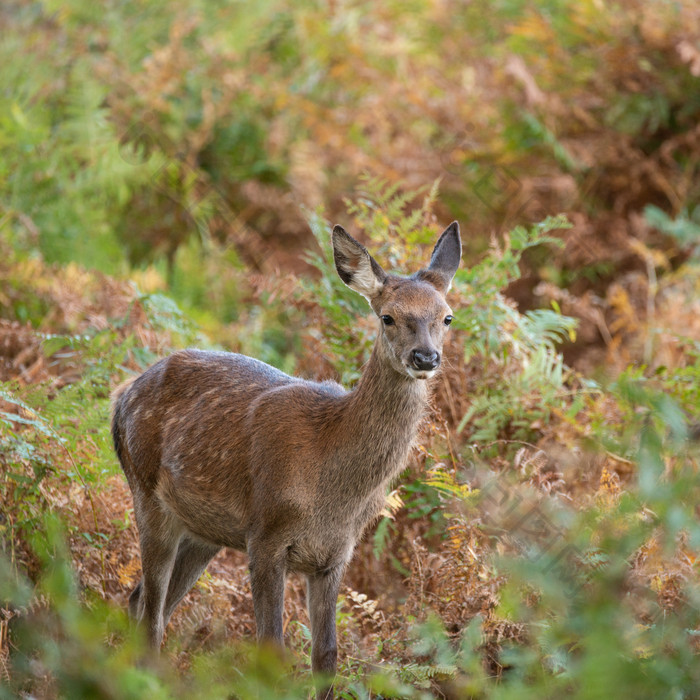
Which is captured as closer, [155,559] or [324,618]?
[324,618]

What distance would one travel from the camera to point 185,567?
5152mm

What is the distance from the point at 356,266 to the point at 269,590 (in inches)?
63.5

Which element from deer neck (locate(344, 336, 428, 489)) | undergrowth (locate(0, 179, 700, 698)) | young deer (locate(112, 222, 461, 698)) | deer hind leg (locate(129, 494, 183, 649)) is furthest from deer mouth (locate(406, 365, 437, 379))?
deer hind leg (locate(129, 494, 183, 649))

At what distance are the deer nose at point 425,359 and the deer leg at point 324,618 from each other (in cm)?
104

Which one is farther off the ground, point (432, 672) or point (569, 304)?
point (432, 672)

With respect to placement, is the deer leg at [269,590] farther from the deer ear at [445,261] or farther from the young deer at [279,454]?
the deer ear at [445,261]

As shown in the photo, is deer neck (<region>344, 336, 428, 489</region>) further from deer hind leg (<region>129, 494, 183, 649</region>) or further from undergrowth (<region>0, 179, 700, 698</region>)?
deer hind leg (<region>129, 494, 183, 649</region>)

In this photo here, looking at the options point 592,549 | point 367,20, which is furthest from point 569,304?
point 367,20

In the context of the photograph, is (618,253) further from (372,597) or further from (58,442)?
(58,442)

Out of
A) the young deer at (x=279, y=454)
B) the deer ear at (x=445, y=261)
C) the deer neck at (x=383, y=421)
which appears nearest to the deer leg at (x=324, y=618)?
the young deer at (x=279, y=454)

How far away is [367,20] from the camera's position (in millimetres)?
12336

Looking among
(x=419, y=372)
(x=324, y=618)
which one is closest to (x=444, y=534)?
(x=324, y=618)

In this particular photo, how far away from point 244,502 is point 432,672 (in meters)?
1.13

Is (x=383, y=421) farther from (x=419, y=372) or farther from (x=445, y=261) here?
(x=445, y=261)
